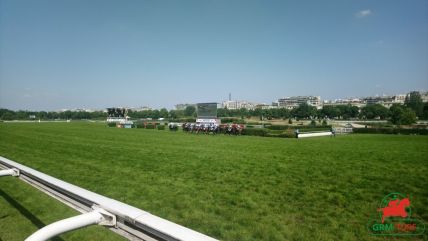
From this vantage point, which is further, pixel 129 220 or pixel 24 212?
pixel 24 212

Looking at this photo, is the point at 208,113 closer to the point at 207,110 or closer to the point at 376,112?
the point at 207,110

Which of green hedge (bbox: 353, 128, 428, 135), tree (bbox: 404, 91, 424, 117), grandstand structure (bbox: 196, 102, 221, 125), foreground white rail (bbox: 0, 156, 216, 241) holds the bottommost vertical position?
green hedge (bbox: 353, 128, 428, 135)

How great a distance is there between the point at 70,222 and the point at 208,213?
3586 mm

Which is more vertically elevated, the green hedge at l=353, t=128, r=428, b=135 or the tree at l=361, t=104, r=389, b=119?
the tree at l=361, t=104, r=389, b=119

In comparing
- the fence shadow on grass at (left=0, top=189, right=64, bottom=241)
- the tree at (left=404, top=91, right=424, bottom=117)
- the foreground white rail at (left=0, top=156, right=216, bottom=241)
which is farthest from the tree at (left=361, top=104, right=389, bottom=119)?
the foreground white rail at (left=0, top=156, right=216, bottom=241)

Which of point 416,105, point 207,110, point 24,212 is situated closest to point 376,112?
point 416,105

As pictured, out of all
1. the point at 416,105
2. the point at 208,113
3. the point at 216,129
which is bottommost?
the point at 216,129

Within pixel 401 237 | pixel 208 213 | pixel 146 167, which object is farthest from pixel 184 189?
pixel 401 237

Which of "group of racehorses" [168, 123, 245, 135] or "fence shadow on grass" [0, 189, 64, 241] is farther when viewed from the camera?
"group of racehorses" [168, 123, 245, 135]

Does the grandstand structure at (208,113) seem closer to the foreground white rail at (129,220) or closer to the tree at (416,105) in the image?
the foreground white rail at (129,220)

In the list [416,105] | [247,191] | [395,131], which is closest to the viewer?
[247,191]

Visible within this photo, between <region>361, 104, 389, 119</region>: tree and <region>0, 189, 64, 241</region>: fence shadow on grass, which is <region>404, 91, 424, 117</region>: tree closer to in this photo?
<region>361, 104, 389, 119</region>: tree

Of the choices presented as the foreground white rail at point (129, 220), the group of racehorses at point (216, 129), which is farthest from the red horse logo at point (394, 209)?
the group of racehorses at point (216, 129)

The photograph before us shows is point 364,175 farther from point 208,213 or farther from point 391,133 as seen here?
point 391,133
